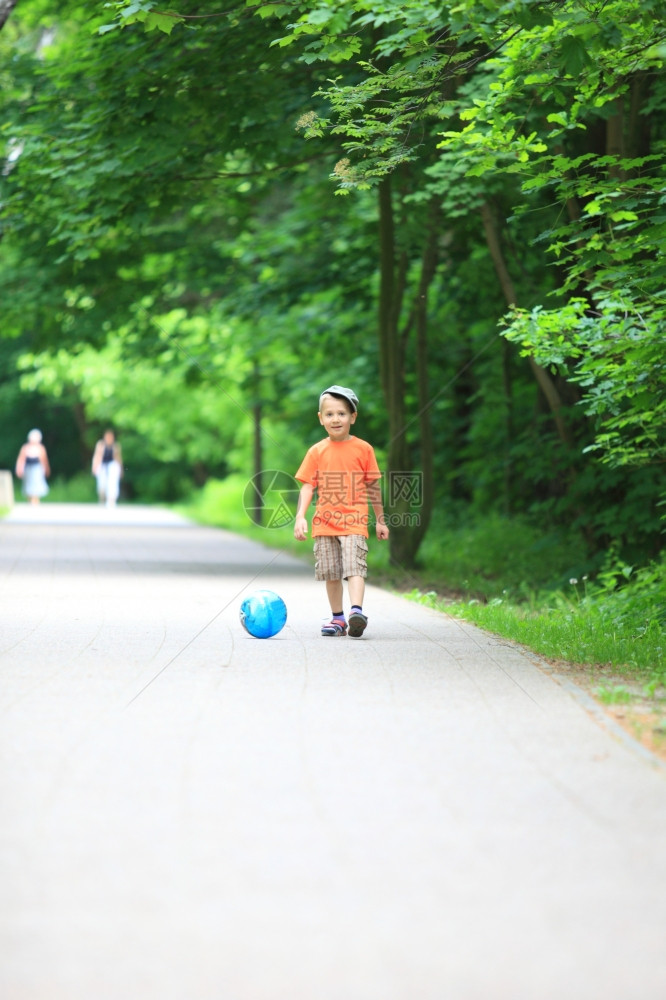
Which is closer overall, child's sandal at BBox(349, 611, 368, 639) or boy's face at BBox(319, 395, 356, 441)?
child's sandal at BBox(349, 611, 368, 639)

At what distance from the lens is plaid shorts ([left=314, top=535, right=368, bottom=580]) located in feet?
33.8

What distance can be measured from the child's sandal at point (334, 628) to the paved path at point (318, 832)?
1.14 m

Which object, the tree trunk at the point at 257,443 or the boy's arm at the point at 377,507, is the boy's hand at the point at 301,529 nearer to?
the boy's arm at the point at 377,507

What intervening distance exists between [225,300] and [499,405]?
4493 mm

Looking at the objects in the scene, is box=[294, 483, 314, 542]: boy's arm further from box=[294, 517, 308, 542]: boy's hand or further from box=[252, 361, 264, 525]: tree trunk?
box=[252, 361, 264, 525]: tree trunk

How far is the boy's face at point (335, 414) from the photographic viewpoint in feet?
33.8

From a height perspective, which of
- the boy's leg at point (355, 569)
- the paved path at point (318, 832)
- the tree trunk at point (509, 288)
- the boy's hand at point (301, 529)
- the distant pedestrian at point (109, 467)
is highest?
the tree trunk at point (509, 288)

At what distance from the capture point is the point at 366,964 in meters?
3.71

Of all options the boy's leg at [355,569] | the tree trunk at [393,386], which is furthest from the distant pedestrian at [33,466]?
the boy's leg at [355,569]

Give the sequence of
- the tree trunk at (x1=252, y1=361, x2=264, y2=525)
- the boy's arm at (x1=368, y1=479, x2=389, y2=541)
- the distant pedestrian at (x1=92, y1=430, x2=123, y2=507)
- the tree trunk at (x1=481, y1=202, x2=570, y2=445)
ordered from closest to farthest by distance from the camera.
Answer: the boy's arm at (x1=368, y1=479, x2=389, y2=541), the tree trunk at (x1=481, y1=202, x2=570, y2=445), the tree trunk at (x1=252, y1=361, x2=264, y2=525), the distant pedestrian at (x1=92, y1=430, x2=123, y2=507)
